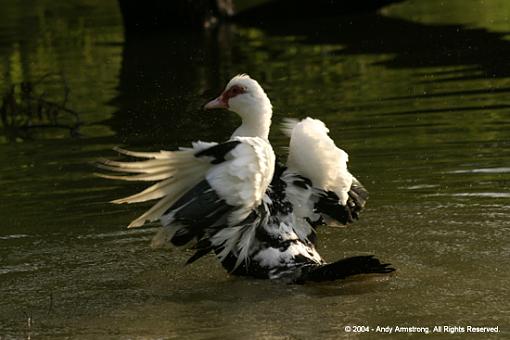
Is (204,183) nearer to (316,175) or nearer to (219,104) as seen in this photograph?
(316,175)

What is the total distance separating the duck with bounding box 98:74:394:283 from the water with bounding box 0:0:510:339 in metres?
0.19

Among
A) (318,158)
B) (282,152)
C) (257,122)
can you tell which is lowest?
(282,152)

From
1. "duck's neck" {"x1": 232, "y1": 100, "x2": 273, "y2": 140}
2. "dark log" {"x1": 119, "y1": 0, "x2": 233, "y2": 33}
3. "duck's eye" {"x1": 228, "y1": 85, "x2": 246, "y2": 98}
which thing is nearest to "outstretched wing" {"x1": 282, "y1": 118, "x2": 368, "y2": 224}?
"duck's neck" {"x1": 232, "y1": 100, "x2": 273, "y2": 140}

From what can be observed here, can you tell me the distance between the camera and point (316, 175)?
7.39 metres

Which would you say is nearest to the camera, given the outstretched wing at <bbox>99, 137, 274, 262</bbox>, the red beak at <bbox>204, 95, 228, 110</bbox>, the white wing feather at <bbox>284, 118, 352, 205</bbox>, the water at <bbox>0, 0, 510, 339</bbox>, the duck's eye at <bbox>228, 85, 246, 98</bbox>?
the water at <bbox>0, 0, 510, 339</bbox>

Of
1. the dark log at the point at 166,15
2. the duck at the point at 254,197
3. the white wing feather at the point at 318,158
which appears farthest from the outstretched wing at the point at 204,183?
the dark log at the point at 166,15

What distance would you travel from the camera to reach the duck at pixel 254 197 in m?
6.79

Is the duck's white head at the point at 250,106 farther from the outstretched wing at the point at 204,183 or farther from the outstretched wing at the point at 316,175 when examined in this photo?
the outstretched wing at the point at 204,183

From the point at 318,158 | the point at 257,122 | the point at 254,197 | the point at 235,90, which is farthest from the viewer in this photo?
the point at 235,90

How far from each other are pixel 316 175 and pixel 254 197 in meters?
0.72

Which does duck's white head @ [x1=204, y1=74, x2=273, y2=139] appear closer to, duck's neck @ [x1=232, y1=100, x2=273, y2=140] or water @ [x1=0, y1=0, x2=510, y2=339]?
duck's neck @ [x1=232, y1=100, x2=273, y2=140]

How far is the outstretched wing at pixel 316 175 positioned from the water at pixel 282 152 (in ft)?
1.57

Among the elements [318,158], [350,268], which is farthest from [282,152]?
[350,268]

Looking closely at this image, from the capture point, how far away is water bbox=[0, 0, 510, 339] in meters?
6.59
